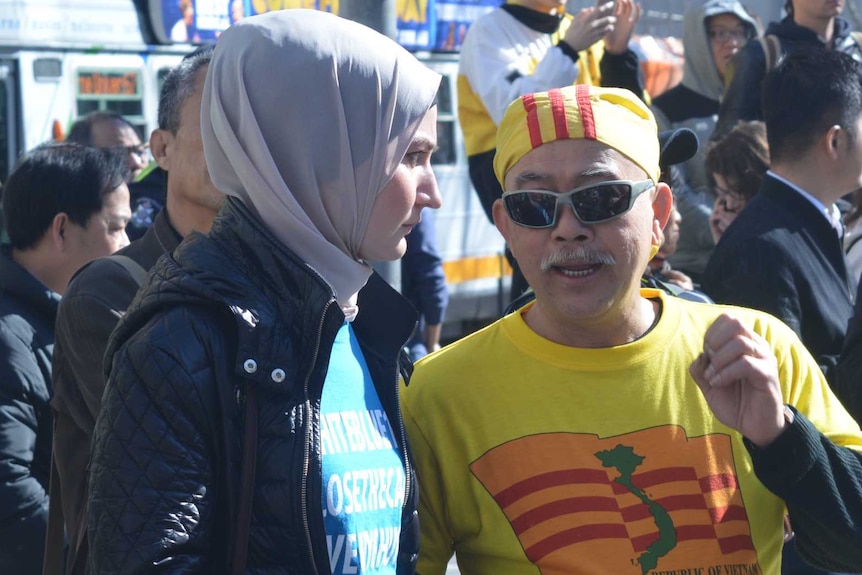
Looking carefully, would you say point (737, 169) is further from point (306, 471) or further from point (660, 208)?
point (306, 471)

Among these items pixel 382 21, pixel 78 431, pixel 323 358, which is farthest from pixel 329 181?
pixel 382 21

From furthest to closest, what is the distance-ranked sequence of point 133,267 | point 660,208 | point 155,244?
1. point 155,244
2. point 133,267
3. point 660,208

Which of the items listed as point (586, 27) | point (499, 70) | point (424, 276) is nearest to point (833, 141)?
point (586, 27)

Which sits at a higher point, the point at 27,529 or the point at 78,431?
the point at 78,431

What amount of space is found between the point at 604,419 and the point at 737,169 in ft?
8.53

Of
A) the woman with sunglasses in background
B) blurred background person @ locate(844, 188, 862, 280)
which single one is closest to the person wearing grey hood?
the woman with sunglasses in background

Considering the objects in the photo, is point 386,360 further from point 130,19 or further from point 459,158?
point 459,158

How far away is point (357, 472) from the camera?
1.90 m

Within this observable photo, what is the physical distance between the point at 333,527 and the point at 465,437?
1.59ft

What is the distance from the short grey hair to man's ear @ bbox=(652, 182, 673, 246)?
115 cm

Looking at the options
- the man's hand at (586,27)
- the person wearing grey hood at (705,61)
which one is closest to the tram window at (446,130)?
the person wearing grey hood at (705,61)

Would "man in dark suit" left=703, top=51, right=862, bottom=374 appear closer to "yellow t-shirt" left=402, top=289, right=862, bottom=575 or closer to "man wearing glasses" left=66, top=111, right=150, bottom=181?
"yellow t-shirt" left=402, top=289, right=862, bottom=575

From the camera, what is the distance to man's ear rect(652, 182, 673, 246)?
2477 mm

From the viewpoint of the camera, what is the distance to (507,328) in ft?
7.91
